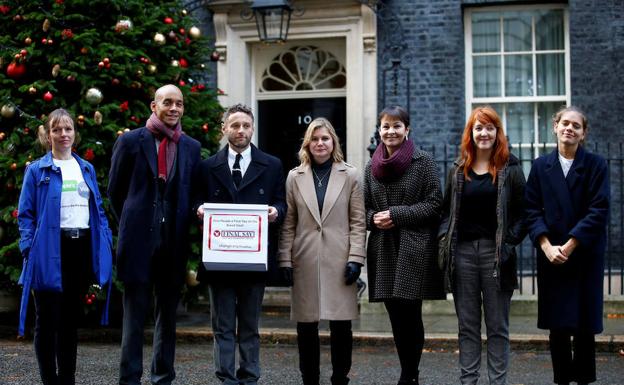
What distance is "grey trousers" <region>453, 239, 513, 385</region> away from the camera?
544cm

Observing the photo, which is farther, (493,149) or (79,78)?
(79,78)

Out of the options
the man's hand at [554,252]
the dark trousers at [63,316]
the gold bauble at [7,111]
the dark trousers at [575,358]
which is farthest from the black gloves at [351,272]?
the gold bauble at [7,111]

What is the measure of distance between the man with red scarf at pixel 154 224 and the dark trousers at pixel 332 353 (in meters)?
0.87

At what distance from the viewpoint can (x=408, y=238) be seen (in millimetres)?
5695

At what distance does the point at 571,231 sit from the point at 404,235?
1.06 m

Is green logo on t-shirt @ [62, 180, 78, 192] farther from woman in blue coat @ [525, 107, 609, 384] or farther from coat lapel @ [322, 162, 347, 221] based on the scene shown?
woman in blue coat @ [525, 107, 609, 384]

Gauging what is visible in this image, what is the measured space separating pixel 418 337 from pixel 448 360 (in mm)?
2032

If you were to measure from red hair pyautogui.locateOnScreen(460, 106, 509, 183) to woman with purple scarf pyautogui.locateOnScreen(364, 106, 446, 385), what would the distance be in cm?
29

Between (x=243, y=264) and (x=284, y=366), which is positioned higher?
(x=243, y=264)

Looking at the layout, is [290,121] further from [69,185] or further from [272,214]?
[69,185]

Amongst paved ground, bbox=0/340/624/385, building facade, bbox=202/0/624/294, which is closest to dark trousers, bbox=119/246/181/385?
paved ground, bbox=0/340/624/385

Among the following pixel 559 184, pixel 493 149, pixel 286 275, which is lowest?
pixel 286 275

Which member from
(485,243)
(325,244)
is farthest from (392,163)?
(485,243)

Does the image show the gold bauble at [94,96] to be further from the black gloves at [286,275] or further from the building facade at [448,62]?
the building facade at [448,62]
